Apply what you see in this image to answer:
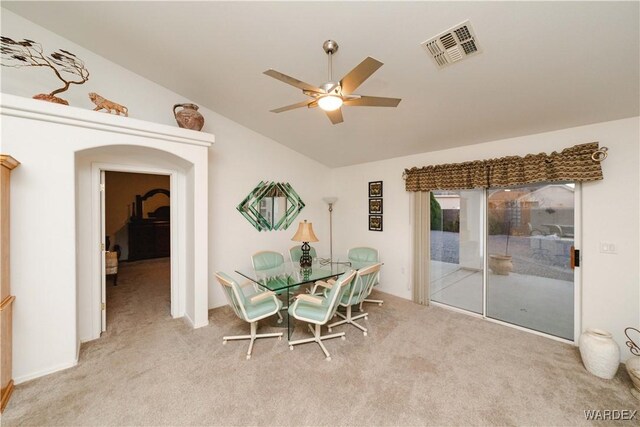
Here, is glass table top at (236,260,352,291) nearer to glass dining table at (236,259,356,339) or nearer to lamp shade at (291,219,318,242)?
glass dining table at (236,259,356,339)

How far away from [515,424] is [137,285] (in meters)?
5.85

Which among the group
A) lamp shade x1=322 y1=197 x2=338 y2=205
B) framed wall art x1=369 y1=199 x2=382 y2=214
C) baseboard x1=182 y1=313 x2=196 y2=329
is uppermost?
lamp shade x1=322 y1=197 x2=338 y2=205

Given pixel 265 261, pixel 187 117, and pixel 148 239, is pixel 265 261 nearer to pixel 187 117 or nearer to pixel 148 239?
pixel 187 117

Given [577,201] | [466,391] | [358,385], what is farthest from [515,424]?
[577,201]

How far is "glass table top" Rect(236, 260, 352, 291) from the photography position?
9.30 feet

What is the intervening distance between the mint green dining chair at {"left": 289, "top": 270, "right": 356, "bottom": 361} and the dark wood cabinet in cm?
598

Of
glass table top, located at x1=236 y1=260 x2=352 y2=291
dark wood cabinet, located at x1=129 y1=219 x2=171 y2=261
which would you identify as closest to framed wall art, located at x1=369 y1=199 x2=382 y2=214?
glass table top, located at x1=236 y1=260 x2=352 y2=291

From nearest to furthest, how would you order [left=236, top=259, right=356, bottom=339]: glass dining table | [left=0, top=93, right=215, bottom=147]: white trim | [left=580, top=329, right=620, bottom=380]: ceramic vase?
[left=0, top=93, right=215, bottom=147]: white trim, [left=580, top=329, right=620, bottom=380]: ceramic vase, [left=236, top=259, right=356, bottom=339]: glass dining table

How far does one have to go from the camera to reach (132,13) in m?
2.22

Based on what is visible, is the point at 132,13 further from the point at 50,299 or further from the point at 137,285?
the point at 137,285

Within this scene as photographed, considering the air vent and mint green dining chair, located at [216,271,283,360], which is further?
mint green dining chair, located at [216,271,283,360]

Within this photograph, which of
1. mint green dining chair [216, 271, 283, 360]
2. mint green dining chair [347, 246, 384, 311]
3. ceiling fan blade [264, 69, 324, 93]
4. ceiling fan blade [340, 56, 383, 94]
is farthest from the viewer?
mint green dining chair [347, 246, 384, 311]

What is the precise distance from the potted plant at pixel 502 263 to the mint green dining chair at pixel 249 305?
3.01m

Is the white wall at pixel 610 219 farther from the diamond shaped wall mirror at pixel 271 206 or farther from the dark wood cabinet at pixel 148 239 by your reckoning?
the dark wood cabinet at pixel 148 239
